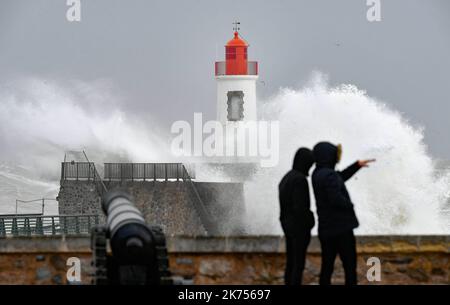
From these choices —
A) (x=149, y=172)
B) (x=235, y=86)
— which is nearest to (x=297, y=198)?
(x=149, y=172)

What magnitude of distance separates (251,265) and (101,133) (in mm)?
42401

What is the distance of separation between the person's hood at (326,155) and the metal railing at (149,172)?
27.4m

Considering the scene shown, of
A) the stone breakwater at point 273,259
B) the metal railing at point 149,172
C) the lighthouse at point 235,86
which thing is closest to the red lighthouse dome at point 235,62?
the lighthouse at point 235,86

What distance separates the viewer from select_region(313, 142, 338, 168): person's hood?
Result: 10.7 m

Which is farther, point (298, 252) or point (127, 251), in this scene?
point (298, 252)

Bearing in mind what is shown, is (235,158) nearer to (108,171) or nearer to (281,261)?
(108,171)

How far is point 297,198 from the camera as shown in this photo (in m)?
10.8

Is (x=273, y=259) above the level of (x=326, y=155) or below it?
below

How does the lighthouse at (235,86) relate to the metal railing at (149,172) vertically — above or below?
above

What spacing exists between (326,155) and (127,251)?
173cm

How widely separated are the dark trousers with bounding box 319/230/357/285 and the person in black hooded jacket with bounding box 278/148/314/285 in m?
0.17

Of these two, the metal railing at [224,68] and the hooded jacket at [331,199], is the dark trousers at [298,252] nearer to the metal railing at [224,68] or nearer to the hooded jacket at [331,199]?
the hooded jacket at [331,199]

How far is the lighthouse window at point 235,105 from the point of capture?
48.5 m

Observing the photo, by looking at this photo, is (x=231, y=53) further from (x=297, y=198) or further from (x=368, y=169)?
(x=297, y=198)
